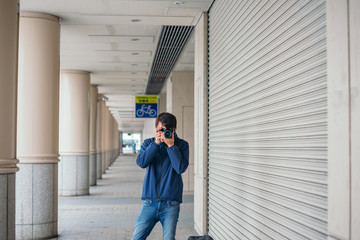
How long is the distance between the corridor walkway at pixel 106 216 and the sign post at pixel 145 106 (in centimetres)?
611


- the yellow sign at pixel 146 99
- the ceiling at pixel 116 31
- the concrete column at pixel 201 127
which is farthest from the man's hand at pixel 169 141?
the yellow sign at pixel 146 99

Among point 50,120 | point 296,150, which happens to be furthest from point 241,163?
point 50,120

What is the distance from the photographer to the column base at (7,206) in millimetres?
4223

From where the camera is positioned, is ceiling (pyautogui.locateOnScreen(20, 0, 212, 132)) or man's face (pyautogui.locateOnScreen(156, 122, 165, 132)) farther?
ceiling (pyautogui.locateOnScreen(20, 0, 212, 132))

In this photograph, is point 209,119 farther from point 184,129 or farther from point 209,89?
point 184,129

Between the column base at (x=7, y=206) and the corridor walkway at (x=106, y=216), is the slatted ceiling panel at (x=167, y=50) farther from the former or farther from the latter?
the column base at (x=7, y=206)

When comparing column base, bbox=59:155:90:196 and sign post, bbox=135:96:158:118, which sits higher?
sign post, bbox=135:96:158:118

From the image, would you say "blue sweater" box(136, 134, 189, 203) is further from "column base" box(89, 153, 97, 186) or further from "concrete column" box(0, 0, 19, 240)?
"column base" box(89, 153, 97, 186)

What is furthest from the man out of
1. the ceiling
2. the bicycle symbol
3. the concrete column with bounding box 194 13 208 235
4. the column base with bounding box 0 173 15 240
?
the bicycle symbol

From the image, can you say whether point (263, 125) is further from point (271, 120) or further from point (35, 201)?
point (35, 201)

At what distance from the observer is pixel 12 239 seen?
4391 millimetres

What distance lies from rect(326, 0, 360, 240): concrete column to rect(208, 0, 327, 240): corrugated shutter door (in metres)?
0.24

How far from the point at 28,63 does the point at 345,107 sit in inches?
224

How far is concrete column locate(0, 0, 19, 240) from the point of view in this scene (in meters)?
4.26
